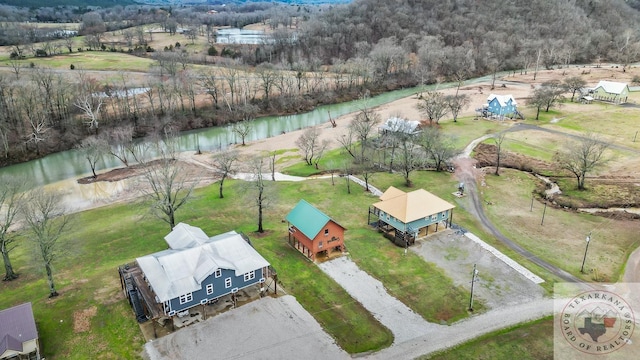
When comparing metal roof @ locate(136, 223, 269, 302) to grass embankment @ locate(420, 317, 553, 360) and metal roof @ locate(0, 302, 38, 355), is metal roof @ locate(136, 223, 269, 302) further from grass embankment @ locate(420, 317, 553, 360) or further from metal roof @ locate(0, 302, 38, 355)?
grass embankment @ locate(420, 317, 553, 360)

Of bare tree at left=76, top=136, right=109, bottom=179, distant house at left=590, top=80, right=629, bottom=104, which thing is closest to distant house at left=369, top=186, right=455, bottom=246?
bare tree at left=76, top=136, right=109, bottom=179

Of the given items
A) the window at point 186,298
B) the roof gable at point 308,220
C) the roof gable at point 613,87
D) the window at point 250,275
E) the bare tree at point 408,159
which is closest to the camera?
the window at point 186,298

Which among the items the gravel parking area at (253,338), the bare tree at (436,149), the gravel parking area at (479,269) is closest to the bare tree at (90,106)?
the bare tree at (436,149)

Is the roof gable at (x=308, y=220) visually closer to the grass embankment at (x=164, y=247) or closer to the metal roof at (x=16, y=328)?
the grass embankment at (x=164, y=247)

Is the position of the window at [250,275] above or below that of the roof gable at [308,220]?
below

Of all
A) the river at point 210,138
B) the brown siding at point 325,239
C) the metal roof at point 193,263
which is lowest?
the river at point 210,138

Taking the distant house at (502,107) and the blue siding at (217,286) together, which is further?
the distant house at (502,107)
